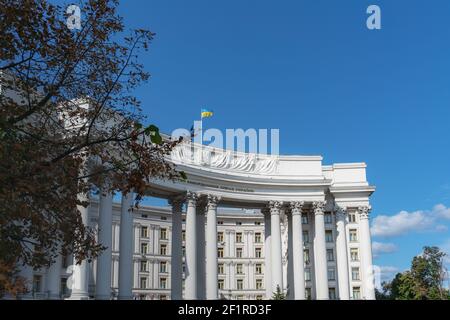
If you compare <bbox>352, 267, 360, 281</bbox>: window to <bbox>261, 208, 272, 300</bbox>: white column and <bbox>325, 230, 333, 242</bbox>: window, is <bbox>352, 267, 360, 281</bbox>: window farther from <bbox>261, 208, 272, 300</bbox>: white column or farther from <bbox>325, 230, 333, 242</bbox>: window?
<bbox>261, 208, 272, 300</bbox>: white column

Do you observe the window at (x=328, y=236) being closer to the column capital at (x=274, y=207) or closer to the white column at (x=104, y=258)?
the column capital at (x=274, y=207)

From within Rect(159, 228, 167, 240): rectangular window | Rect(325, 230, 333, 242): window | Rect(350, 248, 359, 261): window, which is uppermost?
Rect(159, 228, 167, 240): rectangular window

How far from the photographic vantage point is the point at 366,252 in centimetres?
7038

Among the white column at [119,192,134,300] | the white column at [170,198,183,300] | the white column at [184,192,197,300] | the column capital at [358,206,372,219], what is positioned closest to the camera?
the white column at [119,192,134,300]

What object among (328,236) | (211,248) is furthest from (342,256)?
(211,248)

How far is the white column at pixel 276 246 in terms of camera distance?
6233 centimetres

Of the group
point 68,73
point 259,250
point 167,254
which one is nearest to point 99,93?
point 68,73

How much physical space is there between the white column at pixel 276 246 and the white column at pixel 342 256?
9095 millimetres

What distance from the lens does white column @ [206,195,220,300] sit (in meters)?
58.0

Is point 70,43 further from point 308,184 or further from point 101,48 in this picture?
point 308,184

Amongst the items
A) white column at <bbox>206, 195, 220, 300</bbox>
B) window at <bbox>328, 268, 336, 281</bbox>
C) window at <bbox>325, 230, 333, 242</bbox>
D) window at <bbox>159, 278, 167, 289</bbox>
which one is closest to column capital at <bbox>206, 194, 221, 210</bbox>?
white column at <bbox>206, 195, 220, 300</bbox>

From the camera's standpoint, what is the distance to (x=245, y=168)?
66.1 meters

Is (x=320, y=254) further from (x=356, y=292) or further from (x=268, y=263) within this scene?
(x=356, y=292)

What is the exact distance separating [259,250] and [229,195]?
37.2 meters
